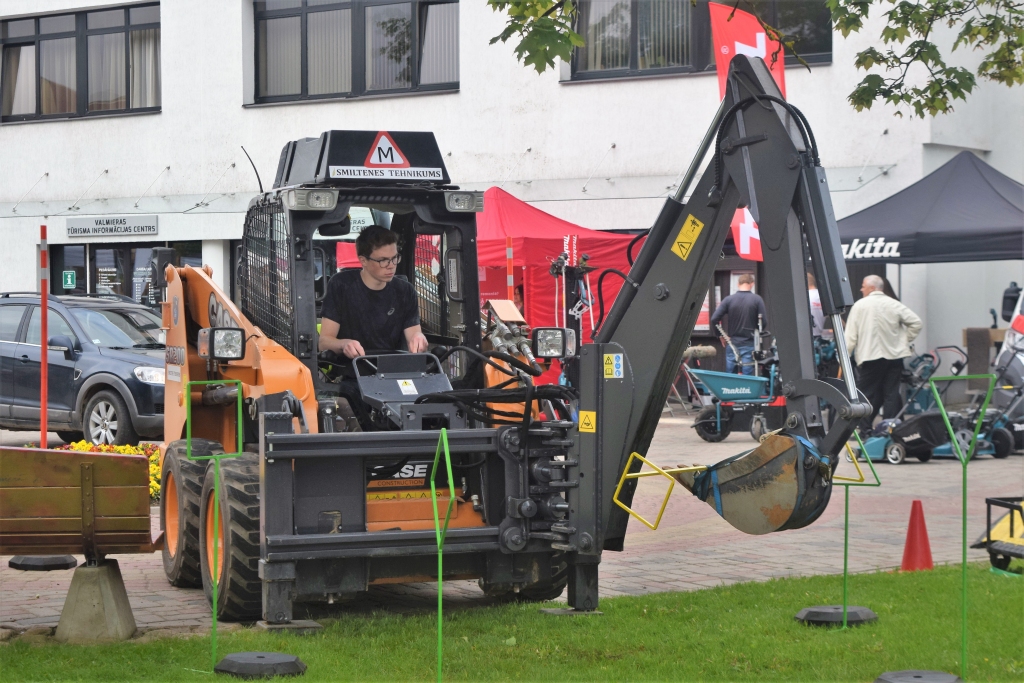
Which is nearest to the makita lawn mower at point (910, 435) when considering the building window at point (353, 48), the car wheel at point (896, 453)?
the car wheel at point (896, 453)

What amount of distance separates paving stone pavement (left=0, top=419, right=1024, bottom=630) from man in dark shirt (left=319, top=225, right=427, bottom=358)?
5.39 feet

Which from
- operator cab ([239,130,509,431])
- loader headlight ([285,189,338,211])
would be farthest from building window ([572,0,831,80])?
loader headlight ([285,189,338,211])

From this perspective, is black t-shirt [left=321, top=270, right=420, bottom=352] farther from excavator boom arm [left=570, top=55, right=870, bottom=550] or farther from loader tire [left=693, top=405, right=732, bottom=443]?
loader tire [left=693, top=405, right=732, bottom=443]

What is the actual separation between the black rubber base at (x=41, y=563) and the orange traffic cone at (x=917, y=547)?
5.81 meters

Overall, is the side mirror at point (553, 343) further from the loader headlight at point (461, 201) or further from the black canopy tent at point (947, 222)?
the black canopy tent at point (947, 222)

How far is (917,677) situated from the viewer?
5.99 m

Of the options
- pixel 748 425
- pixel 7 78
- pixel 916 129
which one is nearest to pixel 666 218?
pixel 748 425

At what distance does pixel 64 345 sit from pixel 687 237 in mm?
10890

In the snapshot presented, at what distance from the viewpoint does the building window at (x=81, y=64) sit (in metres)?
26.9

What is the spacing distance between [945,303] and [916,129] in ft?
9.05

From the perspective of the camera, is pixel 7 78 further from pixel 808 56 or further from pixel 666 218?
pixel 666 218

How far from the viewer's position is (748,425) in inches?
662

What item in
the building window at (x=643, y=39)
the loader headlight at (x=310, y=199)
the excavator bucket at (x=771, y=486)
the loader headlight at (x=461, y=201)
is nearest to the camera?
the excavator bucket at (x=771, y=486)

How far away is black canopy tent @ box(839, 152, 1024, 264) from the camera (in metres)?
15.8
